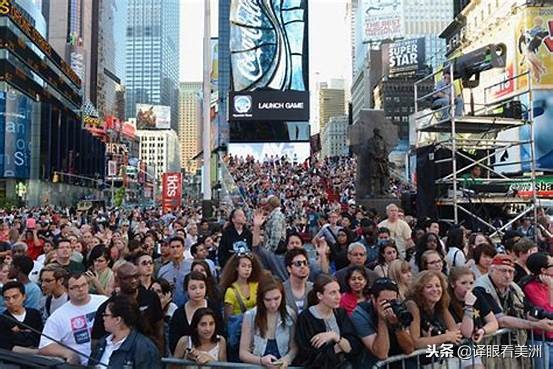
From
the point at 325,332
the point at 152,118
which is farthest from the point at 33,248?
the point at 152,118

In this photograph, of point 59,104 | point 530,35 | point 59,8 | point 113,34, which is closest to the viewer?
point 530,35

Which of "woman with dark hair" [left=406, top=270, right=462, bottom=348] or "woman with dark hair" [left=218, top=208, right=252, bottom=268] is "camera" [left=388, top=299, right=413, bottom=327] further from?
"woman with dark hair" [left=218, top=208, right=252, bottom=268]

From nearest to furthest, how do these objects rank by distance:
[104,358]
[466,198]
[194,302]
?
1. [104,358]
2. [194,302]
3. [466,198]

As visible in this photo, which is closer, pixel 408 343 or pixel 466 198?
pixel 408 343

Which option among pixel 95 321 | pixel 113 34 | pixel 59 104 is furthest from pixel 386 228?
pixel 113 34

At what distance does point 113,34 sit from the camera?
Answer: 172 metres

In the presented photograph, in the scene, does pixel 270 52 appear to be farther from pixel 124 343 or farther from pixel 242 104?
pixel 124 343

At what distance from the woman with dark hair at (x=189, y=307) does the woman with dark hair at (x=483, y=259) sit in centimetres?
301

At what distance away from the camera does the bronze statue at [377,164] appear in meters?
17.8

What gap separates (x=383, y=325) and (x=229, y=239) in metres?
3.98

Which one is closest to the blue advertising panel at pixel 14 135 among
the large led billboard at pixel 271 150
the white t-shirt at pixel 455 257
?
the large led billboard at pixel 271 150

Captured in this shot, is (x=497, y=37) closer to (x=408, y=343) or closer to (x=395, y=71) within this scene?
(x=408, y=343)

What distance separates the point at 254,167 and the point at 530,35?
22633 mm

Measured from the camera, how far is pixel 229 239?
24.9 feet
